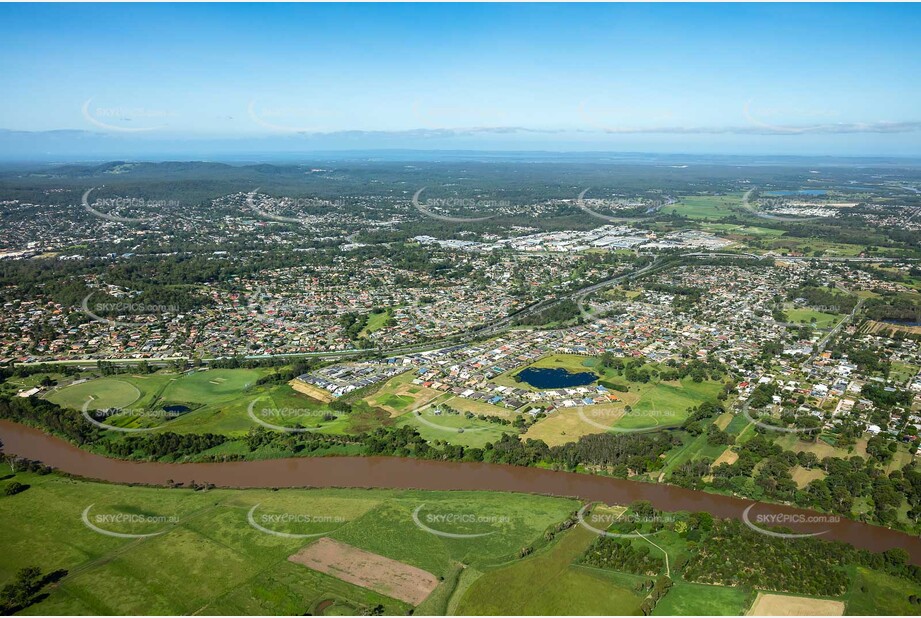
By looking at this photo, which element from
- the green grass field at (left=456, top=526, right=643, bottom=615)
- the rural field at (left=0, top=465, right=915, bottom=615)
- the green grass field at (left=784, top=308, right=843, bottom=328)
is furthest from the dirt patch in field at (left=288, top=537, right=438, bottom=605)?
the green grass field at (left=784, top=308, right=843, bottom=328)

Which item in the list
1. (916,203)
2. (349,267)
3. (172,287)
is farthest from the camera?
(916,203)

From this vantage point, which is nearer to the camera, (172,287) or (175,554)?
(175,554)

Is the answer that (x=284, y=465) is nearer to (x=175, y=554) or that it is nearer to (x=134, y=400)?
(x=175, y=554)

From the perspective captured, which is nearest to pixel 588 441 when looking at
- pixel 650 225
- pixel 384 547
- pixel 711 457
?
pixel 711 457

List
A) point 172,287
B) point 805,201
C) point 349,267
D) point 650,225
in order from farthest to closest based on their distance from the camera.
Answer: point 805,201 < point 650,225 < point 349,267 < point 172,287

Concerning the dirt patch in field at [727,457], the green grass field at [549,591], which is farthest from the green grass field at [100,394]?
the dirt patch in field at [727,457]

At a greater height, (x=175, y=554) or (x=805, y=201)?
(x=805, y=201)

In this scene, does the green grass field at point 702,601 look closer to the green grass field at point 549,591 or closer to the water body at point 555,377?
the green grass field at point 549,591
